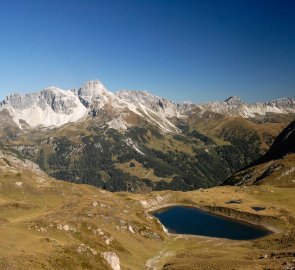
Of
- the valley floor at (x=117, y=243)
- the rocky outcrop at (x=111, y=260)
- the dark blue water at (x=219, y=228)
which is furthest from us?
the dark blue water at (x=219, y=228)

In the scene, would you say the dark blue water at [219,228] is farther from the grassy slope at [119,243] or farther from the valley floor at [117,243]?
the grassy slope at [119,243]

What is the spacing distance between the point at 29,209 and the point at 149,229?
60.7m

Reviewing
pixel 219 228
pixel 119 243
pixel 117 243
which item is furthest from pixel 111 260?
pixel 219 228

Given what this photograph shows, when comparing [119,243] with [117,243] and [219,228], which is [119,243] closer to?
[117,243]

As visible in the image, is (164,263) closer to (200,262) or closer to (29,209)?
(200,262)

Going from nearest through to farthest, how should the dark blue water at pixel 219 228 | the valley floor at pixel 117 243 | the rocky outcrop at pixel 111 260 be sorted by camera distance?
the valley floor at pixel 117 243 → the rocky outcrop at pixel 111 260 → the dark blue water at pixel 219 228

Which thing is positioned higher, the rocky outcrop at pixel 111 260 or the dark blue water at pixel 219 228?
the rocky outcrop at pixel 111 260

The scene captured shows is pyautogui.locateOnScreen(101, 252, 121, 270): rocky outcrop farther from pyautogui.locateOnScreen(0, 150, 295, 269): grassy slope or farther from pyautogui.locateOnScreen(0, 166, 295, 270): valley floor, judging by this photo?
pyautogui.locateOnScreen(0, 150, 295, 269): grassy slope

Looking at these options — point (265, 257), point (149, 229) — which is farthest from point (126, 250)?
point (265, 257)

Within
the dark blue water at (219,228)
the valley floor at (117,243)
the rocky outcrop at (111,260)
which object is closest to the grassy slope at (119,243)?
the valley floor at (117,243)

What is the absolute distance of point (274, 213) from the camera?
18700cm

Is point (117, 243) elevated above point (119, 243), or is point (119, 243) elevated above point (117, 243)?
point (117, 243)

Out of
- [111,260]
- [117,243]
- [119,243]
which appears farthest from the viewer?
[119,243]

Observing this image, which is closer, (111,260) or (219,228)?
(111,260)
